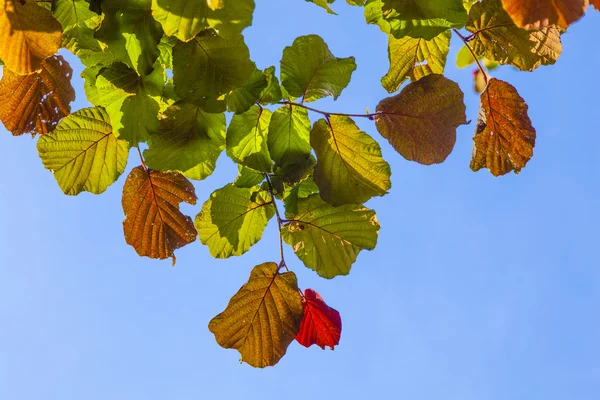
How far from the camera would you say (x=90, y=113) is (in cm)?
139

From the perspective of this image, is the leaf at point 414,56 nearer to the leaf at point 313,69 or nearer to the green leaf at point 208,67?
the leaf at point 313,69

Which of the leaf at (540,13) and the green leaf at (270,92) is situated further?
the green leaf at (270,92)

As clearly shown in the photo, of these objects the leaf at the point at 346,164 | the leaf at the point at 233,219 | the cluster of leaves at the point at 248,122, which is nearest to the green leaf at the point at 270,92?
the cluster of leaves at the point at 248,122

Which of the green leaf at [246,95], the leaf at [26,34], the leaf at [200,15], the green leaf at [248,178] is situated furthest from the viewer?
the green leaf at [248,178]

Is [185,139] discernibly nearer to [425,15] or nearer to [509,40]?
[425,15]

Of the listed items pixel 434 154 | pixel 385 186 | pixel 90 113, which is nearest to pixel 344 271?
pixel 385 186

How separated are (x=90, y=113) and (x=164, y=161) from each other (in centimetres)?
24

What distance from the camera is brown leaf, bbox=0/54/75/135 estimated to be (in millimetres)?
1445

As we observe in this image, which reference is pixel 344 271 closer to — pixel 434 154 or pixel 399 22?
pixel 434 154

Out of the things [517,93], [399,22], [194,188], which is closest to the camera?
[399,22]

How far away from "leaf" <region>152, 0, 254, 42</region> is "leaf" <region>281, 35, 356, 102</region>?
299mm

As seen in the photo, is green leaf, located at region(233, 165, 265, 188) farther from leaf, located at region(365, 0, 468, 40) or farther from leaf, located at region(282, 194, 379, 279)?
leaf, located at region(365, 0, 468, 40)

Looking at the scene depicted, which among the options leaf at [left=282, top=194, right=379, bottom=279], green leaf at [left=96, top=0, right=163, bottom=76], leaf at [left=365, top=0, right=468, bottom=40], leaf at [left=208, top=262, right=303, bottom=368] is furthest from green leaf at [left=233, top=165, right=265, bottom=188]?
leaf at [left=365, top=0, right=468, bottom=40]

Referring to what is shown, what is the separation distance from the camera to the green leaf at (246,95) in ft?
A: 4.01
